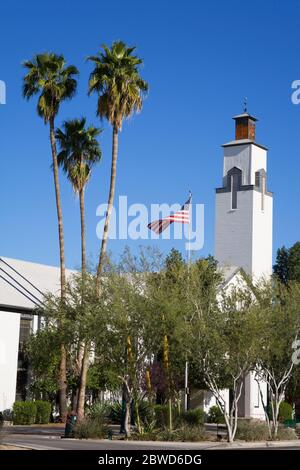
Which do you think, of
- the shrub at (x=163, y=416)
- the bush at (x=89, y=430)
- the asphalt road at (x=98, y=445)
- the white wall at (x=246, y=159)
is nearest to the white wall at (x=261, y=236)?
the white wall at (x=246, y=159)

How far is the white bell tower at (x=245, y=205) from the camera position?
76.0m

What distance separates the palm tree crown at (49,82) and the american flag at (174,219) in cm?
802

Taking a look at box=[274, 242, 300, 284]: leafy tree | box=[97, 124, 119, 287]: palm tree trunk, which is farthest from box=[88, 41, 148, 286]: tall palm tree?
box=[274, 242, 300, 284]: leafy tree

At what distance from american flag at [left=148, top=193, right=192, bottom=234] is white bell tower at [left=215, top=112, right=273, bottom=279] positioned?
33746 millimetres

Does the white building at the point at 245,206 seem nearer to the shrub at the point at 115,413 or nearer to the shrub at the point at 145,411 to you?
the shrub at the point at 115,413

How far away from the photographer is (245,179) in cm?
7744

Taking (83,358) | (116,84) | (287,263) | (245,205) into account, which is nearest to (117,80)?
(116,84)

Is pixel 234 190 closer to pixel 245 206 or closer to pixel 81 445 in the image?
pixel 245 206

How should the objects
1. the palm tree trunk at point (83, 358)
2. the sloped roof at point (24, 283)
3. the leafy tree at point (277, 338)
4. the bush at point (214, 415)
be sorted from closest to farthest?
the leafy tree at point (277, 338) → the palm tree trunk at point (83, 358) → the sloped roof at point (24, 283) → the bush at point (214, 415)

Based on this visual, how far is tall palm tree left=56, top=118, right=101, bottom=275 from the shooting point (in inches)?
1676

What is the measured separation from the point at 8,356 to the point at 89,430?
1332 cm

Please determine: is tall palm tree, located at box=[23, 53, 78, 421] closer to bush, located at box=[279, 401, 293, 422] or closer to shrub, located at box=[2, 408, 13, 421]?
shrub, located at box=[2, 408, 13, 421]

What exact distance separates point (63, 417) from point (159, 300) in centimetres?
1433
